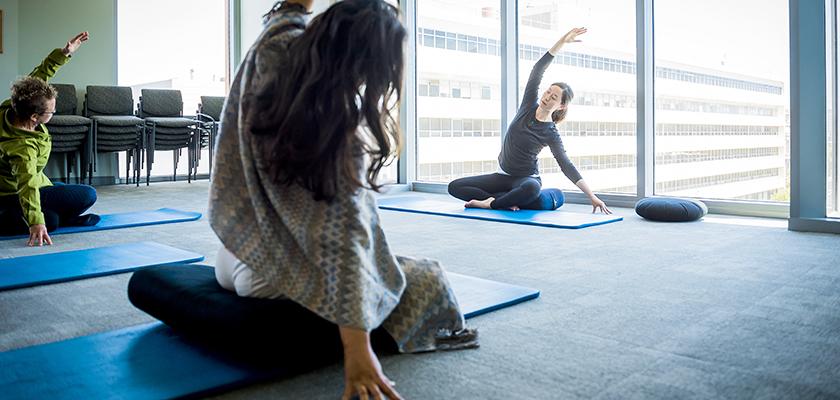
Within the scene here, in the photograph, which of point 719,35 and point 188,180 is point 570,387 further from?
point 188,180

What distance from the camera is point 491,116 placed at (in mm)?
5805

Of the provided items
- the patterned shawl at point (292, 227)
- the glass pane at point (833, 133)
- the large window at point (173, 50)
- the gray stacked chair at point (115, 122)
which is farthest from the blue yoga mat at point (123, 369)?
the large window at point (173, 50)

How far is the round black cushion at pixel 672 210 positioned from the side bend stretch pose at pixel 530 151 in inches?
9.3

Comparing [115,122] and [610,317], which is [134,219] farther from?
[610,317]

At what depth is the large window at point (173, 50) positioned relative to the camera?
716cm

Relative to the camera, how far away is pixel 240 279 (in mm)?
1534

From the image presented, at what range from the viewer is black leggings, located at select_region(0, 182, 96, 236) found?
3.45 metres

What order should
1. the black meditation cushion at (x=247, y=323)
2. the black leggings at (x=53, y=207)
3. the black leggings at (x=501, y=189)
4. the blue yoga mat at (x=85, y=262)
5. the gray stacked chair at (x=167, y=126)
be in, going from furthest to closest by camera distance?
the gray stacked chair at (x=167, y=126) < the black leggings at (x=501, y=189) < the black leggings at (x=53, y=207) < the blue yoga mat at (x=85, y=262) < the black meditation cushion at (x=247, y=323)

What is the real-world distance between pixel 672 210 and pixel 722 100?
1.04m

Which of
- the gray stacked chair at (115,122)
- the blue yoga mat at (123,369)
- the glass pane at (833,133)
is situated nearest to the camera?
the blue yoga mat at (123,369)

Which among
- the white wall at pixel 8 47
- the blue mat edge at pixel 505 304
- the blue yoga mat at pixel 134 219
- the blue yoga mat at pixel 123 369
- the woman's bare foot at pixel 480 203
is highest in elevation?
the white wall at pixel 8 47

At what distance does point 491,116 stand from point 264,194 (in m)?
4.63

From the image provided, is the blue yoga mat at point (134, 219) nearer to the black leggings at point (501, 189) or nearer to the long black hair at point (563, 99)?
the black leggings at point (501, 189)

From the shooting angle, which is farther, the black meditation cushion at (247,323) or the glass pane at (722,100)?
the glass pane at (722,100)
